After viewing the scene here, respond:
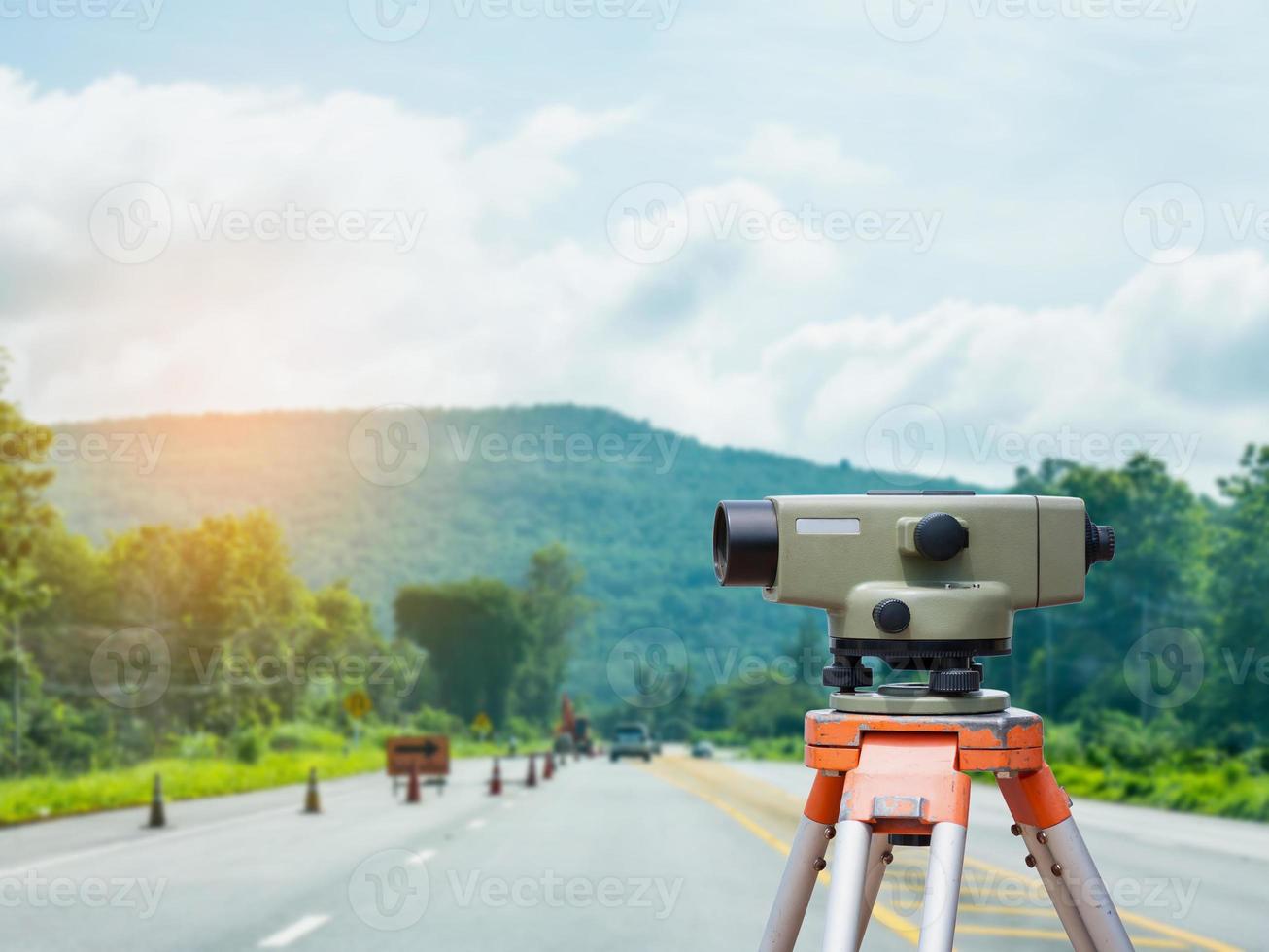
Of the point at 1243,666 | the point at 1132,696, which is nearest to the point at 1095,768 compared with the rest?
the point at 1243,666

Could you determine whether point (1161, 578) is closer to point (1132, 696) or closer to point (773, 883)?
point (1132, 696)

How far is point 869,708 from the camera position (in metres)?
2.66

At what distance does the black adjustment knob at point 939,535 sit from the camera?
2482 mm

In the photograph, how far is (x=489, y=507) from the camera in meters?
172

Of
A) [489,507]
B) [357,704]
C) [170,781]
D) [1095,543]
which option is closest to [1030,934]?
[1095,543]

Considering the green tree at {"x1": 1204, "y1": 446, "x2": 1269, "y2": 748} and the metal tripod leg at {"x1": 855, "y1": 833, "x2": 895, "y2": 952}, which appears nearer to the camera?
the metal tripod leg at {"x1": 855, "y1": 833, "x2": 895, "y2": 952}

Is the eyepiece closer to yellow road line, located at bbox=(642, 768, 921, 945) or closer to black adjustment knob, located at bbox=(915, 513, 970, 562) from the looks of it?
black adjustment knob, located at bbox=(915, 513, 970, 562)

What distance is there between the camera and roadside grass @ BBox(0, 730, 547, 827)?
21.3 meters

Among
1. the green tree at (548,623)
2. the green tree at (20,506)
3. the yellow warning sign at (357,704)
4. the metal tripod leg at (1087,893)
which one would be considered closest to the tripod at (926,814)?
the metal tripod leg at (1087,893)

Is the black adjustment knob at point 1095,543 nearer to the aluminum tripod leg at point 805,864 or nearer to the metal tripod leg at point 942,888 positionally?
the metal tripod leg at point 942,888

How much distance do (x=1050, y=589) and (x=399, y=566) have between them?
154m

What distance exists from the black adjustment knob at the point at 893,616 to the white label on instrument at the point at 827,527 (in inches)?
5.3

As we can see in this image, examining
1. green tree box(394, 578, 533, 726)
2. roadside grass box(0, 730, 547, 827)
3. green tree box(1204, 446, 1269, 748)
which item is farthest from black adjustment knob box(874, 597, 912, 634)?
green tree box(394, 578, 533, 726)

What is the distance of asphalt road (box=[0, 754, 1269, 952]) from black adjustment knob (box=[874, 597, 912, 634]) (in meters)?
5.80
